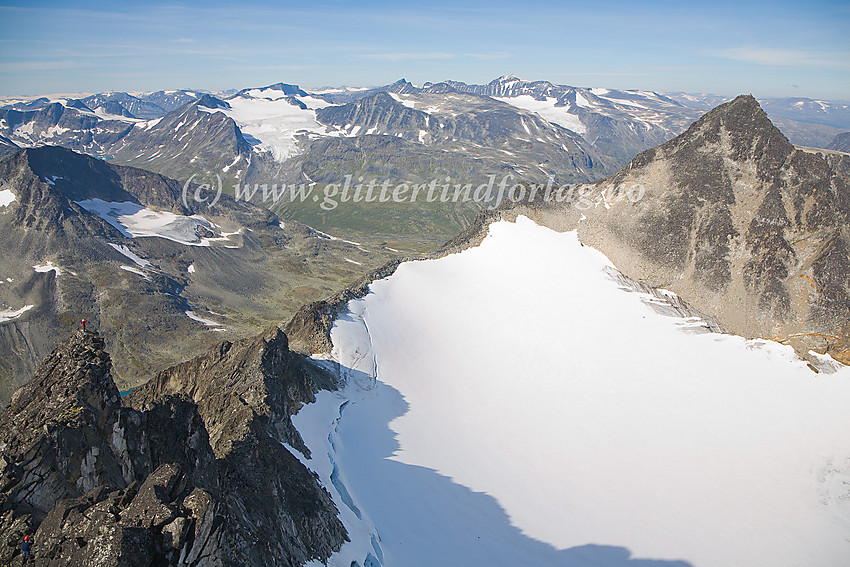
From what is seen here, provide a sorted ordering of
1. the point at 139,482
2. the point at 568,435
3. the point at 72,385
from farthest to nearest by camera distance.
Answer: the point at 568,435, the point at 72,385, the point at 139,482

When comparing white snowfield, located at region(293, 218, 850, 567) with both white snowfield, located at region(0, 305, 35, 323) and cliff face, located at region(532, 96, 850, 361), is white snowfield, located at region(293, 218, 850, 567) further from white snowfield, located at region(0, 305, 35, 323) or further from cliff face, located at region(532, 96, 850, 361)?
white snowfield, located at region(0, 305, 35, 323)

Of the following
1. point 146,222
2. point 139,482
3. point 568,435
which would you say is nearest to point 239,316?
point 146,222

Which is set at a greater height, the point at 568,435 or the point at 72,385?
the point at 72,385

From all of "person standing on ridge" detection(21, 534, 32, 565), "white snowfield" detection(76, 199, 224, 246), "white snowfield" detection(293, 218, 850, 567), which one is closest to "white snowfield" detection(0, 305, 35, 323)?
"white snowfield" detection(76, 199, 224, 246)

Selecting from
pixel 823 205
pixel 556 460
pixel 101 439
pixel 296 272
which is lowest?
pixel 296 272

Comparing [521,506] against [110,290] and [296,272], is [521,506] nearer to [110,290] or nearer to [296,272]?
[110,290]

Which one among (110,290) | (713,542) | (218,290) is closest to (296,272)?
(218,290)

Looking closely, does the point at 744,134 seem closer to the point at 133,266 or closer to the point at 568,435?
the point at 568,435
